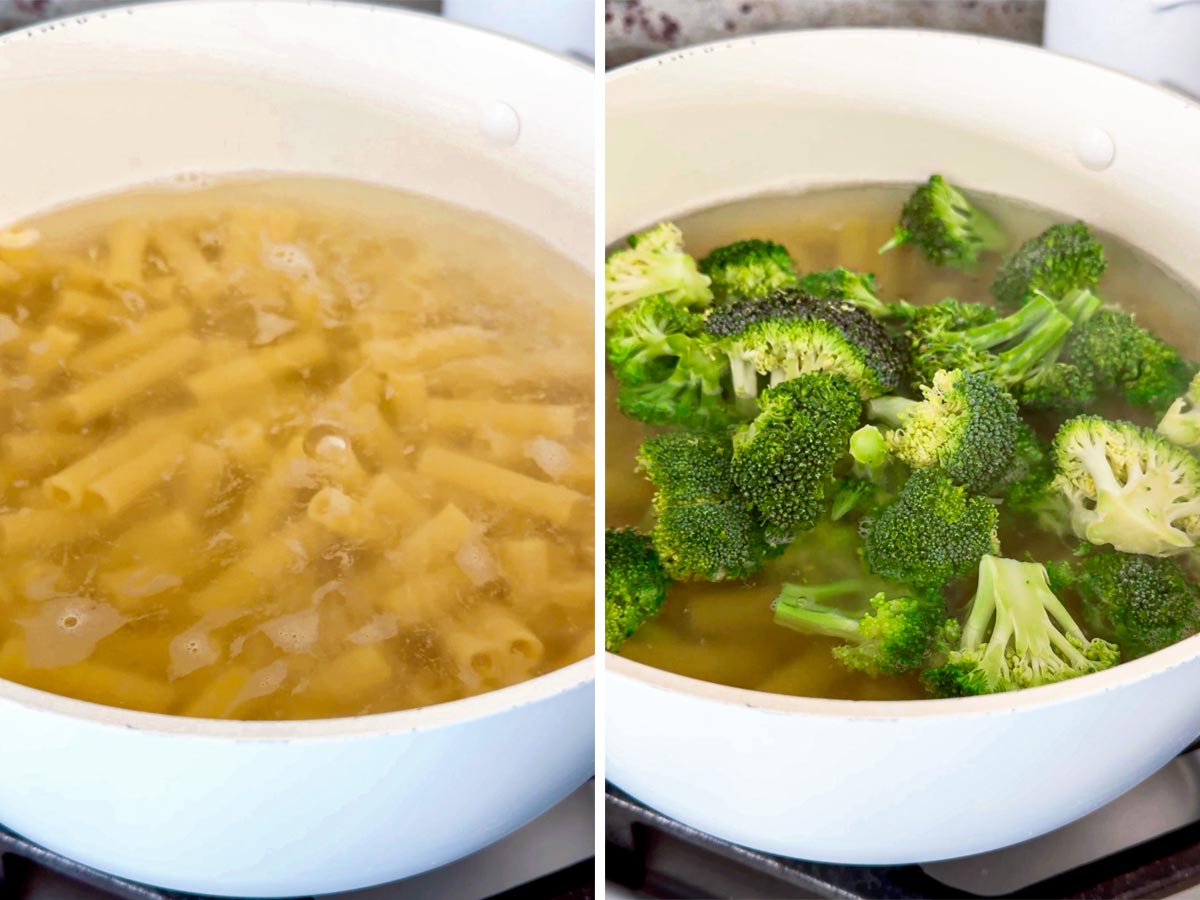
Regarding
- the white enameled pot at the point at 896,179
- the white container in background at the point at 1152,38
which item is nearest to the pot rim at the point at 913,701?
the white enameled pot at the point at 896,179

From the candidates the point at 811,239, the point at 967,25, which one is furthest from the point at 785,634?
the point at 967,25

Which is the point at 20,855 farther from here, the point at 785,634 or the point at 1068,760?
the point at 1068,760

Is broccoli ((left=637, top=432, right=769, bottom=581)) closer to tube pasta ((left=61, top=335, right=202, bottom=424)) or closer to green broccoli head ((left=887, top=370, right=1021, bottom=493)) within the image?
green broccoli head ((left=887, top=370, right=1021, bottom=493))

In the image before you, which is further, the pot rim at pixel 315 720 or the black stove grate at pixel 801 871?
the black stove grate at pixel 801 871

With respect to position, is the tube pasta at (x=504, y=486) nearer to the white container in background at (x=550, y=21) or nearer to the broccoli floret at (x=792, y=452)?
the broccoli floret at (x=792, y=452)

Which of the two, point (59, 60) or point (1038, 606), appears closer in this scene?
point (1038, 606)

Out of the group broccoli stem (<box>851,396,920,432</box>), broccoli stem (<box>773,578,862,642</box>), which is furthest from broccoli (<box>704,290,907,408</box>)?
broccoli stem (<box>773,578,862,642</box>)
